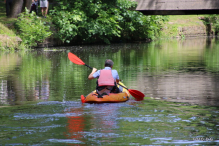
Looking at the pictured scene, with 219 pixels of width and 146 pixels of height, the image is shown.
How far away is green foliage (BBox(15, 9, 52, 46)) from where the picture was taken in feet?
93.4

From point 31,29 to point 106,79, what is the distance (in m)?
19.4

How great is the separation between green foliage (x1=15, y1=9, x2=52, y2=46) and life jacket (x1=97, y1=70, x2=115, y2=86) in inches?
747

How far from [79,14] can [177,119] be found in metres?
24.6

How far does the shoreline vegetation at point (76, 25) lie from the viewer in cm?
2852

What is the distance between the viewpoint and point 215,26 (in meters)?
55.1

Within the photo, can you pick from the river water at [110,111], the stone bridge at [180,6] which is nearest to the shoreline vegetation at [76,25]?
the stone bridge at [180,6]

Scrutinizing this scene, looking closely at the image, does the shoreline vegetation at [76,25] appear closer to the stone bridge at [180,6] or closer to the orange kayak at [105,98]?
the stone bridge at [180,6]

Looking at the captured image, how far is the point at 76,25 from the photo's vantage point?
32438 millimetres

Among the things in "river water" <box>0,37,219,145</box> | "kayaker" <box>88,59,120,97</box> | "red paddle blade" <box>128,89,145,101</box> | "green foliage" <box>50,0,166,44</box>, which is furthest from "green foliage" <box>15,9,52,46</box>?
"kayaker" <box>88,59,120,97</box>

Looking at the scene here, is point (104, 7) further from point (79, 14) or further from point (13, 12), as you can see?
point (13, 12)

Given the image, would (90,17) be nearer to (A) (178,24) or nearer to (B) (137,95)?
(A) (178,24)

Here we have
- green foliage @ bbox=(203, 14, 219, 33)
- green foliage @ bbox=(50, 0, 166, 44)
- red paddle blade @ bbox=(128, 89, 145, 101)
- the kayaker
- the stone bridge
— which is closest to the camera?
the kayaker

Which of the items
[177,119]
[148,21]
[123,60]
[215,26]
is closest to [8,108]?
[177,119]

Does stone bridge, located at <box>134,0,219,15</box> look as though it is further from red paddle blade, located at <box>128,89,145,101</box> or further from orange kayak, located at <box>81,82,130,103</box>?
orange kayak, located at <box>81,82,130,103</box>
